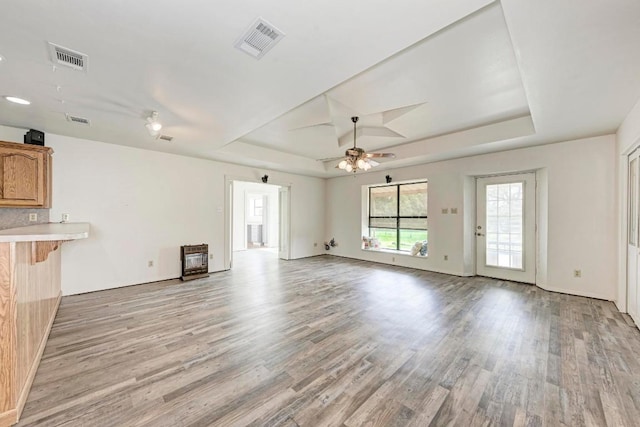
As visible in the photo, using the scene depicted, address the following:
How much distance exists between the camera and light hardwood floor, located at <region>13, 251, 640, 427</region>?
5.65 feet

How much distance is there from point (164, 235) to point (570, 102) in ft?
21.5

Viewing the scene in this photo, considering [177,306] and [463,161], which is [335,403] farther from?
[463,161]

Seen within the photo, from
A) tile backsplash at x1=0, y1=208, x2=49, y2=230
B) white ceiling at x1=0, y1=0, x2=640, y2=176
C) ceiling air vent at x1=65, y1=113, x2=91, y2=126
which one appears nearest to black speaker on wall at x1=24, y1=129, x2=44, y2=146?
white ceiling at x1=0, y1=0, x2=640, y2=176

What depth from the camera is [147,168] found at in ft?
16.2

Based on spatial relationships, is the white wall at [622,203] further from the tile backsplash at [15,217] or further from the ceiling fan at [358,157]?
the tile backsplash at [15,217]

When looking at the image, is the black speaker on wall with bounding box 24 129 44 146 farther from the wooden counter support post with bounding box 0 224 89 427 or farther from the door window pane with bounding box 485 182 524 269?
the door window pane with bounding box 485 182 524 269

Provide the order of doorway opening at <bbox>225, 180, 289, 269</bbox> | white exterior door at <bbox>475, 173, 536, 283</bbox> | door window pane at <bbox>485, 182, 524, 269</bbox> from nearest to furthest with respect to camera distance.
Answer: white exterior door at <bbox>475, 173, 536, 283</bbox>, door window pane at <bbox>485, 182, 524, 269</bbox>, doorway opening at <bbox>225, 180, 289, 269</bbox>

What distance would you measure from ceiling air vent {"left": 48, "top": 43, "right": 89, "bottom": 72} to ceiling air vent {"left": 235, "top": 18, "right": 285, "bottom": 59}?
1309mm

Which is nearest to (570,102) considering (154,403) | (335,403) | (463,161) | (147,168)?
(463,161)

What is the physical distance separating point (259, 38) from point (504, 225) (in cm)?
552

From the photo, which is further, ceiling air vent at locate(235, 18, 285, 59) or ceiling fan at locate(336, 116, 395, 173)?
ceiling fan at locate(336, 116, 395, 173)

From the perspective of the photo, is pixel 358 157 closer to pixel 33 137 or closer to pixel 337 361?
pixel 337 361

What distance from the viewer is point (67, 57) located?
80.1 inches

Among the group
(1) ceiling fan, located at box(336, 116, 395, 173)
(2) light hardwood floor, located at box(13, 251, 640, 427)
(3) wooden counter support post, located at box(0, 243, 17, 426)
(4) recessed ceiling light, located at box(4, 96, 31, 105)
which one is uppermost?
(4) recessed ceiling light, located at box(4, 96, 31, 105)
